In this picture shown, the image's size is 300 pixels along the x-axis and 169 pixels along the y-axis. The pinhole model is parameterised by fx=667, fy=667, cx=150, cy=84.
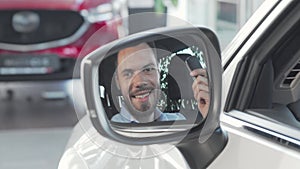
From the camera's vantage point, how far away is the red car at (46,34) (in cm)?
459

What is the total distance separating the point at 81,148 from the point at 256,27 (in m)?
0.51

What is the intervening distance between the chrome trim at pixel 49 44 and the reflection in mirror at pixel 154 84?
337cm

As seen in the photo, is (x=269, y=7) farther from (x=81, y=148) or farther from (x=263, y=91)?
(x=81, y=148)

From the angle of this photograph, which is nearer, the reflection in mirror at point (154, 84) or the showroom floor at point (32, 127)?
the reflection in mirror at point (154, 84)

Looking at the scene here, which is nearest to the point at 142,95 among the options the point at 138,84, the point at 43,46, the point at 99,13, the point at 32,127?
the point at 138,84

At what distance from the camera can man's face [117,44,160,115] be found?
120cm

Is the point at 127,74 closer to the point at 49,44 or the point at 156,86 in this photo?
the point at 156,86

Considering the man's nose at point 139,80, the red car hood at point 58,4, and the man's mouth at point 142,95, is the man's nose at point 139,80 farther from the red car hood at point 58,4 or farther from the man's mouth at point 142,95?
the red car hood at point 58,4

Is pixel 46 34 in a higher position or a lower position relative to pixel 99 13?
lower

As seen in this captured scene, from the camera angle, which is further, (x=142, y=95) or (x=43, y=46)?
(x=43, y=46)

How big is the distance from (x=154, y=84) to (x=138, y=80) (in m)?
0.04

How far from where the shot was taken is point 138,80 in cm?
120

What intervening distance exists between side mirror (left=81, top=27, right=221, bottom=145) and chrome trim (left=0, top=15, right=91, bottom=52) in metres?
3.37

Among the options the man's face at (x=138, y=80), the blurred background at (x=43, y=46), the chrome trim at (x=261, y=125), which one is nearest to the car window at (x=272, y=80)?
the chrome trim at (x=261, y=125)
